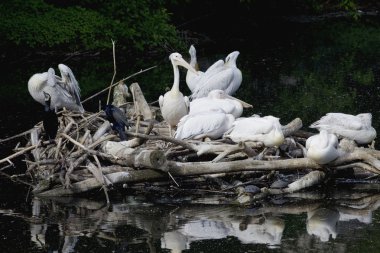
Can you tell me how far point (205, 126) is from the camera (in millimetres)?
11156

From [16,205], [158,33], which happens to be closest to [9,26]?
[158,33]

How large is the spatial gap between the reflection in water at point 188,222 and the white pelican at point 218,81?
168 inches

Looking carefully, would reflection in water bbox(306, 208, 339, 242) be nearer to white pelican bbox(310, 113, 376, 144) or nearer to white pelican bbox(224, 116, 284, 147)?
white pelican bbox(224, 116, 284, 147)

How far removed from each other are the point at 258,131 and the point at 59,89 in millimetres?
3646

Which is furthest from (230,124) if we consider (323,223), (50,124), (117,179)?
(323,223)

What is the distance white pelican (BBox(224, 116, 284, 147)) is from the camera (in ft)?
34.9

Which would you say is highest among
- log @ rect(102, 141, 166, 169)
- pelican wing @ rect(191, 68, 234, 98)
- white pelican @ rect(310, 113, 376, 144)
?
pelican wing @ rect(191, 68, 234, 98)

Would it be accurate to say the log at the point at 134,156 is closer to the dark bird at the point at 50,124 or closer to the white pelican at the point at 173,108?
the dark bird at the point at 50,124

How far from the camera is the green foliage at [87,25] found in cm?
2556

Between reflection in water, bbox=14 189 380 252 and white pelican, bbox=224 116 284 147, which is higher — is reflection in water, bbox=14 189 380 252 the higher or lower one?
the lower one

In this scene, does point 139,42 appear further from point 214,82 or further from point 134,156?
point 134,156

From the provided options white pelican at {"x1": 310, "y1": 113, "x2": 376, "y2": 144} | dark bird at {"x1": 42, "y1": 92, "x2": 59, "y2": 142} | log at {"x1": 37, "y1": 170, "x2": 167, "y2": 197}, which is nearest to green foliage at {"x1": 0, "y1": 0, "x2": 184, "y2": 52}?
dark bird at {"x1": 42, "y1": 92, "x2": 59, "y2": 142}

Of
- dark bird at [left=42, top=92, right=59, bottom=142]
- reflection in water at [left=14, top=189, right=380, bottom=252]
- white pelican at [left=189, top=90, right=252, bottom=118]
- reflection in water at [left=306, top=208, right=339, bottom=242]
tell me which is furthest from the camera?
white pelican at [left=189, top=90, right=252, bottom=118]

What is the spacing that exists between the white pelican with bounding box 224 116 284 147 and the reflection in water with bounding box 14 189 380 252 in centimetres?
75
